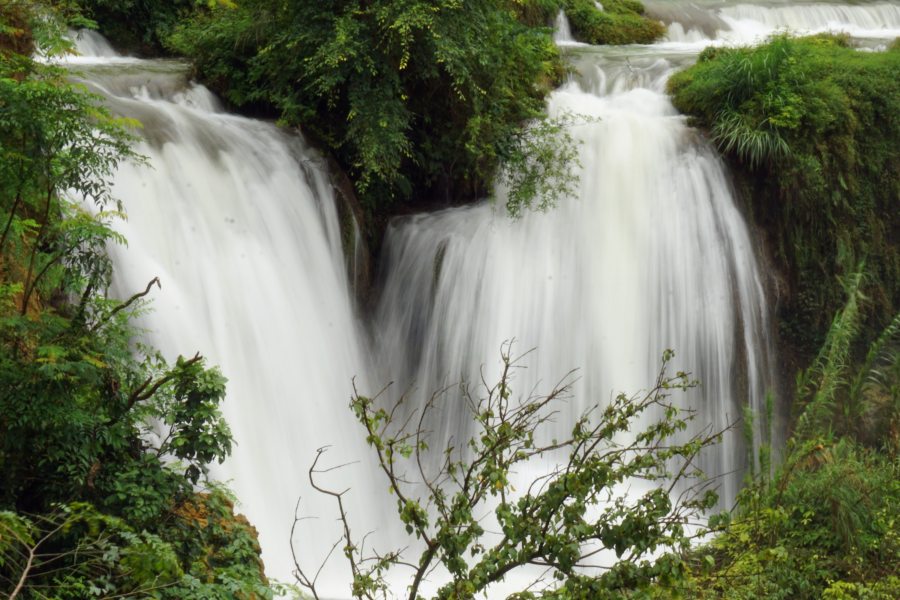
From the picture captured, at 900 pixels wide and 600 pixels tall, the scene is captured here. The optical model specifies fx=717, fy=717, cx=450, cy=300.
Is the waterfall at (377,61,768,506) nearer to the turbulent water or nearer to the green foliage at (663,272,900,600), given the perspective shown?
the turbulent water

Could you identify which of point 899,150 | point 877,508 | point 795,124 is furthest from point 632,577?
point 899,150

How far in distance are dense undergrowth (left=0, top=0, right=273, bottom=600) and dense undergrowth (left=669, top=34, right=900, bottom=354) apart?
301 inches

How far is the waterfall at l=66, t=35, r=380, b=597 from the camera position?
6230 mm

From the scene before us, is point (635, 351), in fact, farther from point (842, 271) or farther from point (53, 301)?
point (53, 301)

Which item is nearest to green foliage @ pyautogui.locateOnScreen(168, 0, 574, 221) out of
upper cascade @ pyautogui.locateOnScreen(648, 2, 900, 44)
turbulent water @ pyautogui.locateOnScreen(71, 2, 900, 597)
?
turbulent water @ pyautogui.locateOnScreen(71, 2, 900, 597)

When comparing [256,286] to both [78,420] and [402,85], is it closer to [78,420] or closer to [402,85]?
[402,85]

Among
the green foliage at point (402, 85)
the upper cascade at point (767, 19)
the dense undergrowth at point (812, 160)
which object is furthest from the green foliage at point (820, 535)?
the upper cascade at point (767, 19)

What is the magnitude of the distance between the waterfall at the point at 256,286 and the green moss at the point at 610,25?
8.05 meters

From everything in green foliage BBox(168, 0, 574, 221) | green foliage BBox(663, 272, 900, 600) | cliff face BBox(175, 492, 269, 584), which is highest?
green foliage BBox(168, 0, 574, 221)

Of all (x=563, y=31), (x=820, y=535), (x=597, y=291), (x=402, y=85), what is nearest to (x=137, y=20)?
(x=402, y=85)

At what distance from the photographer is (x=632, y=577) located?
2.96m

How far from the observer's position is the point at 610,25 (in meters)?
14.3

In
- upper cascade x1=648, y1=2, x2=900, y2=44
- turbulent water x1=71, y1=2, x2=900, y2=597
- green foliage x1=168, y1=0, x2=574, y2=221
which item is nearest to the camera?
turbulent water x1=71, y1=2, x2=900, y2=597

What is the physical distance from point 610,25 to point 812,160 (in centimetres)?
635
